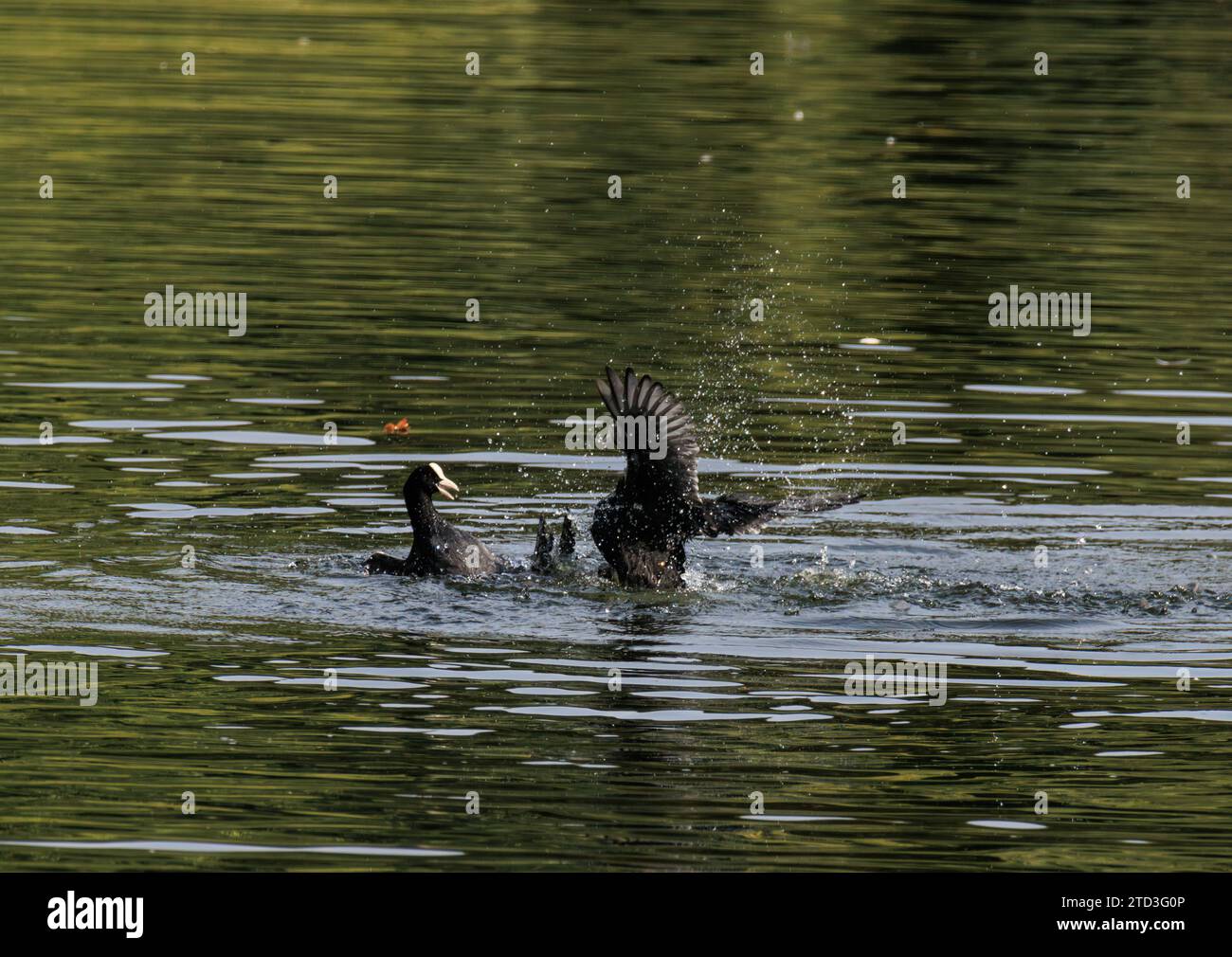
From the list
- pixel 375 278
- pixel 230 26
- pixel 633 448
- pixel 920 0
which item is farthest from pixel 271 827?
pixel 920 0

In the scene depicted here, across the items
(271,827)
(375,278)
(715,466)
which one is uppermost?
(375,278)

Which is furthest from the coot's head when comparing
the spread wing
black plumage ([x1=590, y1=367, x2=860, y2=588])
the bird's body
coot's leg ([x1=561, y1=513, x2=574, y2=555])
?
the spread wing

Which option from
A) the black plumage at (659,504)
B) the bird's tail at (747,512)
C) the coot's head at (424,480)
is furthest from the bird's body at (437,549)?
the bird's tail at (747,512)

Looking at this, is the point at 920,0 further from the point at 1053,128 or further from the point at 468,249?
the point at 468,249

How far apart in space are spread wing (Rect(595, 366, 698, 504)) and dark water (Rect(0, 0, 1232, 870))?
26.1 inches

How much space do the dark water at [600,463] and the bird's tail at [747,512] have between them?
48 cm

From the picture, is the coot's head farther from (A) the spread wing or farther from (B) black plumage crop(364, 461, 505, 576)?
(A) the spread wing

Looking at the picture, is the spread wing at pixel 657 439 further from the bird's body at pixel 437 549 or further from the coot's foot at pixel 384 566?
the coot's foot at pixel 384 566

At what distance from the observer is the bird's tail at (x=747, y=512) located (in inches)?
518

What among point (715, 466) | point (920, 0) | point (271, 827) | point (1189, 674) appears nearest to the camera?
point (271, 827)

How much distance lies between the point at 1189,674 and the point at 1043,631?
1140 millimetres

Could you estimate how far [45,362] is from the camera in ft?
61.4

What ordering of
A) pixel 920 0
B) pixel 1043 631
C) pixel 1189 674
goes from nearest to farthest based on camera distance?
pixel 1189 674 → pixel 1043 631 → pixel 920 0

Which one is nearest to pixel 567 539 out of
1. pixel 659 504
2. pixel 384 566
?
pixel 659 504
